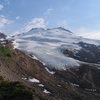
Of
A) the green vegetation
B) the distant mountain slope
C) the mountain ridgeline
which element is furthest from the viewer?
the distant mountain slope

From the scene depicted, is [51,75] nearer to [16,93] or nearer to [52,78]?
[52,78]

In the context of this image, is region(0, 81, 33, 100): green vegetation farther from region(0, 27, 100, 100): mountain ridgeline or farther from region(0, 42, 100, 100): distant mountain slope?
region(0, 42, 100, 100): distant mountain slope

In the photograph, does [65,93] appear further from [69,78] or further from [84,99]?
[69,78]

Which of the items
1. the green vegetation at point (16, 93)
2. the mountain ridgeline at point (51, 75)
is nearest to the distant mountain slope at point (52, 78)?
the mountain ridgeline at point (51, 75)

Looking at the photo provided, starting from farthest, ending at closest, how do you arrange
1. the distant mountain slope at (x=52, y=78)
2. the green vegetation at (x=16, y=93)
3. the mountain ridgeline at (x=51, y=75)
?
the distant mountain slope at (x=52, y=78) < the mountain ridgeline at (x=51, y=75) < the green vegetation at (x=16, y=93)

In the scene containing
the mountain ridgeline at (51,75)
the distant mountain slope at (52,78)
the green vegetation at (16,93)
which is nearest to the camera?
the green vegetation at (16,93)

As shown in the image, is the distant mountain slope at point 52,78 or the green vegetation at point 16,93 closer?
the green vegetation at point 16,93

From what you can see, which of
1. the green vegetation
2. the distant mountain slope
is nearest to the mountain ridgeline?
the distant mountain slope

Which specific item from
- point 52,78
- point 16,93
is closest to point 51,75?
point 52,78

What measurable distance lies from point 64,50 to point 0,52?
60952mm

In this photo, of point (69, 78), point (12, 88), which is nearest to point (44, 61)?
point (69, 78)

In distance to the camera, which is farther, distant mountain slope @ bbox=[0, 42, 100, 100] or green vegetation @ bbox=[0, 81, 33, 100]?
distant mountain slope @ bbox=[0, 42, 100, 100]

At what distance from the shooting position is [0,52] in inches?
3066

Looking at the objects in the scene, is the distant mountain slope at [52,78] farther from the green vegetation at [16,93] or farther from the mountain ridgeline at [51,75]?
the green vegetation at [16,93]
